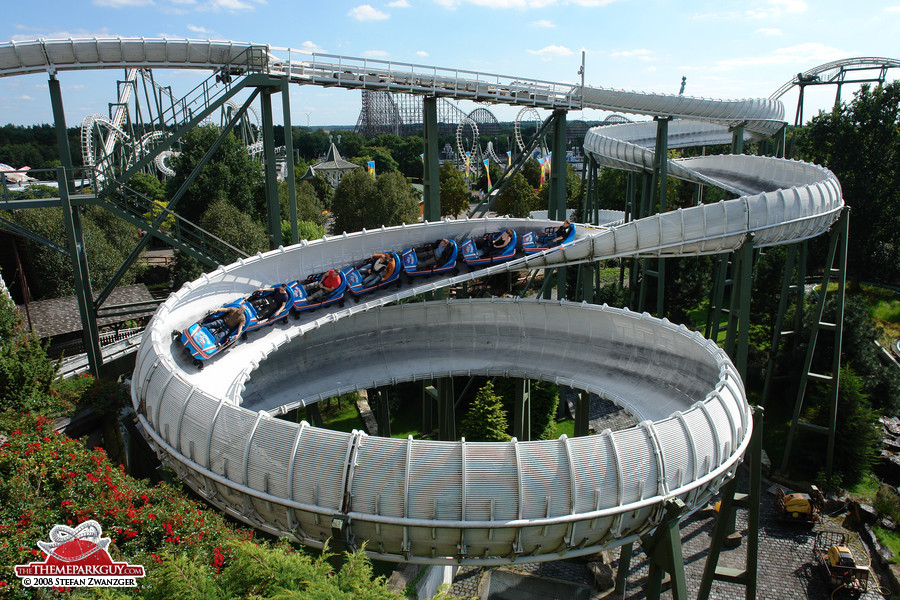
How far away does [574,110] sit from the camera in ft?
107

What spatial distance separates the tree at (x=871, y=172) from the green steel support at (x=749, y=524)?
3918 centimetres

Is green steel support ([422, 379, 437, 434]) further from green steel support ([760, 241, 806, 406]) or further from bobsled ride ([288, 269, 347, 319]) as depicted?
green steel support ([760, 241, 806, 406])

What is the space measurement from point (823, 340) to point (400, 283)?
2392 cm

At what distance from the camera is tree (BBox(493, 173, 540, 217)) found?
7056cm

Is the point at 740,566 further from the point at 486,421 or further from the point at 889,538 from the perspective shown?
the point at 486,421

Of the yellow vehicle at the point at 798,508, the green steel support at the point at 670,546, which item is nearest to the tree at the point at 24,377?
the green steel support at the point at 670,546

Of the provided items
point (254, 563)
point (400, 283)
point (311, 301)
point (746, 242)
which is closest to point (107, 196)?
point (311, 301)

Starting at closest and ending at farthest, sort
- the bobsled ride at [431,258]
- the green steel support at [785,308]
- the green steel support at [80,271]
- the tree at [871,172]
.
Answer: the green steel support at [80,271]
the bobsled ride at [431,258]
the green steel support at [785,308]
the tree at [871,172]

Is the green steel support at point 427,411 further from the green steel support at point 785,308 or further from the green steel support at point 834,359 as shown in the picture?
the green steel support at point 785,308

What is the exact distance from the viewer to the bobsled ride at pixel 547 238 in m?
28.5

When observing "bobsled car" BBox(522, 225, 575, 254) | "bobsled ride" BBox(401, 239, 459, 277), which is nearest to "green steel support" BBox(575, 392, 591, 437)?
"bobsled car" BBox(522, 225, 575, 254)

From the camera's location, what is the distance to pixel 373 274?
26016 mm

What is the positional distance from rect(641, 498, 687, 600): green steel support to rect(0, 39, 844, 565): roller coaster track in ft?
1.20

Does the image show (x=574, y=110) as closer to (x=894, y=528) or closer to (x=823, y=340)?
(x=823, y=340)
